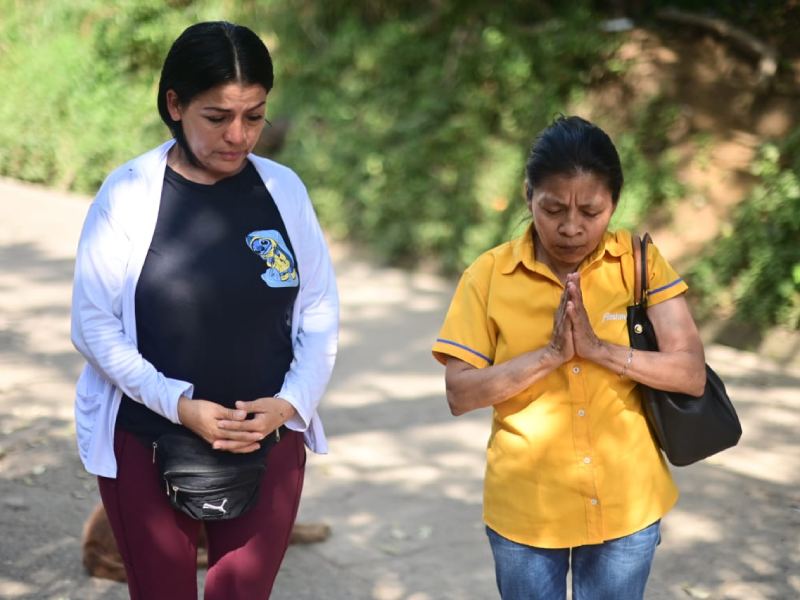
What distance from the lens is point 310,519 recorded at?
16.9ft

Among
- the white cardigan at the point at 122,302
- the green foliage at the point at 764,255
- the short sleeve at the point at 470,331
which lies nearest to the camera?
the white cardigan at the point at 122,302

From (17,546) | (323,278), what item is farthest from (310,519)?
(323,278)

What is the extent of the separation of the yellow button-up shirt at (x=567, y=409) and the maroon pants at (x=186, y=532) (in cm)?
54

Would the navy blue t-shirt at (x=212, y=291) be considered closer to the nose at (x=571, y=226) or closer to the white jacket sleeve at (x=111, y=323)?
the white jacket sleeve at (x=111, y=323)

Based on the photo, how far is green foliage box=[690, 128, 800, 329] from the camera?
7805 mm

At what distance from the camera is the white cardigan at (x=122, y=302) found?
106 inches

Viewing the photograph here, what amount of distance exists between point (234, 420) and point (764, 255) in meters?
6.05

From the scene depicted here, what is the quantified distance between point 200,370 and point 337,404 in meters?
4.10

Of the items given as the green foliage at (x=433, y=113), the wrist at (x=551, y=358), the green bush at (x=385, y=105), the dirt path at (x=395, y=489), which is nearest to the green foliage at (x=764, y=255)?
the dirt path at (x=395, y=489)

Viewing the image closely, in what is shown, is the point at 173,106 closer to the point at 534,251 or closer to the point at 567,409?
the point at 534,251

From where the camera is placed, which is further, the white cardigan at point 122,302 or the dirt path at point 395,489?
the dirt path at point 395,489

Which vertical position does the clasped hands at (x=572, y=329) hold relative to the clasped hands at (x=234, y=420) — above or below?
above

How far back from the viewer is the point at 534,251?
2.80 m

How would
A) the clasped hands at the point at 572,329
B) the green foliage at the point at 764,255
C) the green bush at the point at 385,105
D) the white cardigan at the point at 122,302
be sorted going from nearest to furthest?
the clasped hands at the point at 572,329 < the white cardigan at the point at 122,302 < the green foliage at the point at 764,255 < the green bush at the point at 385,105
